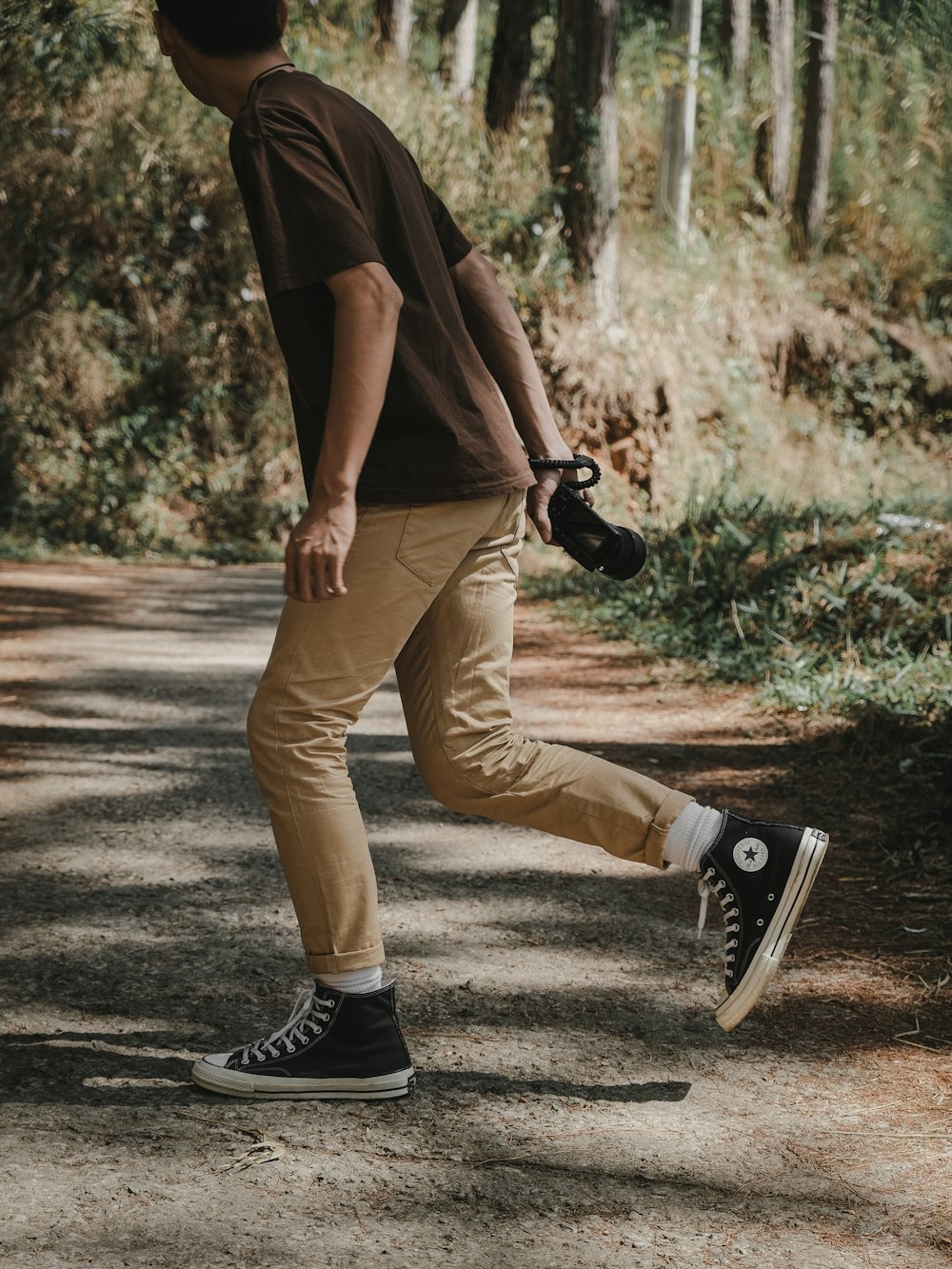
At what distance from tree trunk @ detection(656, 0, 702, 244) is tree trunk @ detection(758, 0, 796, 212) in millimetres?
1437

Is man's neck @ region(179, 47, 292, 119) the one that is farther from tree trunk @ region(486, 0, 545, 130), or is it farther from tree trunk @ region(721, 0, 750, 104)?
tree trunk @ region(721, 0, 750, 104)

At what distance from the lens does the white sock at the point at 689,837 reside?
9.07 feet

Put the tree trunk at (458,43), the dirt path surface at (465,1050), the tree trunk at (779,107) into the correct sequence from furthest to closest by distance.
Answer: the tree trunk at (458,43) < the tree trunk at (779,107) < the dirt path surface at (465,1050)

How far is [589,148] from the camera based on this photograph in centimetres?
1270

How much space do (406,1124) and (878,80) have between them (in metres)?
16.6

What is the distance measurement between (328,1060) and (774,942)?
3.07 feet

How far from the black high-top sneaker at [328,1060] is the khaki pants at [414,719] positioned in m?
0.11

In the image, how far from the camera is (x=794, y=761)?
5473 mm

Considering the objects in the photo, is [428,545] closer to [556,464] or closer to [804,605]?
[556,464]

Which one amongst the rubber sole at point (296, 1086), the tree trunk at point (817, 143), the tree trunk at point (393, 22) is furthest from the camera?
the tree trunk at point (817, 143)

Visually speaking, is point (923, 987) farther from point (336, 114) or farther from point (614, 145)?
point (614, 145)

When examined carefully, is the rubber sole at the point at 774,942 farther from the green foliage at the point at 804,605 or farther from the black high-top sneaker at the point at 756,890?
the green foliage at the point at 804,605

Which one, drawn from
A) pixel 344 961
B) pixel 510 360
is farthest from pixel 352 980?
pixel 510 360

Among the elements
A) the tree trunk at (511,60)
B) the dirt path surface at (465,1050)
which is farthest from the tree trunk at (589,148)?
the dirt path surface at (465,1050)
